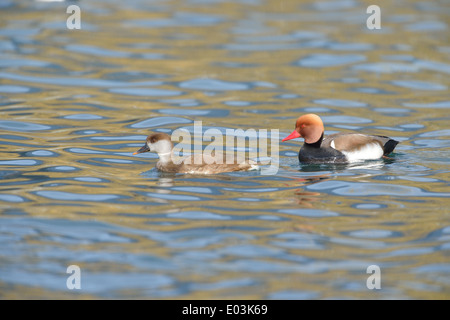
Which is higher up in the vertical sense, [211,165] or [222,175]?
[211,165]

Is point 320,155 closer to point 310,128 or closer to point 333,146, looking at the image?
point 333,146

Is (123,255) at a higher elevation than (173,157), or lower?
lower

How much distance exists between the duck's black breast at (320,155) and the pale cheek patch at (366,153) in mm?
Answer: 82

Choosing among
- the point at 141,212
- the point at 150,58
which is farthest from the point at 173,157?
the point at 150,58

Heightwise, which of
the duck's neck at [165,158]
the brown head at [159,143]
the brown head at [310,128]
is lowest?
the duck's neck at [165,158]

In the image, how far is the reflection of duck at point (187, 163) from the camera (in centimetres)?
995

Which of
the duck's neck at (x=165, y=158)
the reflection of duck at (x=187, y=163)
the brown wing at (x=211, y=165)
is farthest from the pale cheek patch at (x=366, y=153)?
the duck's neck at (x=165, y=158)

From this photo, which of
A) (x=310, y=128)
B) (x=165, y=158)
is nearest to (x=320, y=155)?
A: (x=310, y=128)

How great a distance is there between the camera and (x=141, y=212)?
28.4 feet

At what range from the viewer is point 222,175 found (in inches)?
392

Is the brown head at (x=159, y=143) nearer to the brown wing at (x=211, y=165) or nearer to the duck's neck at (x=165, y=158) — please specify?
the duck's neck at (x=165, y=158)

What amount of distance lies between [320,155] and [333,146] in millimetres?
249
